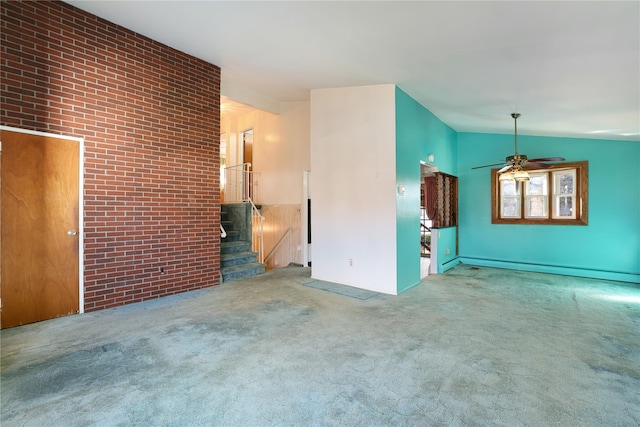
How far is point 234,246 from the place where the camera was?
6.05m

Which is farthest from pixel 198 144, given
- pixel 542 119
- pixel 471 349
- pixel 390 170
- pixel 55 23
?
pixel 542 119

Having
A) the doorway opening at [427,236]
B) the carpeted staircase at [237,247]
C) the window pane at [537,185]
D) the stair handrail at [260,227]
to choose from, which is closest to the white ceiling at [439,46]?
the doorway opening at [427,236]

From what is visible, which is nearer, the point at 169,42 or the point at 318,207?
the point at 169,42

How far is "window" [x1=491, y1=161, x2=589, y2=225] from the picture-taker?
6.34 meters

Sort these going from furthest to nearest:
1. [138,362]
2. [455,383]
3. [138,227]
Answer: [138,227]
[138,362]
[455,383]

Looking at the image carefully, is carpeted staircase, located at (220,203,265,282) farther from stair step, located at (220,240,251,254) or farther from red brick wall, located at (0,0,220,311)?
red brick wall, located at (0,0,220,311)

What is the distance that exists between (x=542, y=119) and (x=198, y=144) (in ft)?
19.4

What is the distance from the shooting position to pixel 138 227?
13.6 ft

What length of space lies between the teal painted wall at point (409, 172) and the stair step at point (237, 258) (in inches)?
115

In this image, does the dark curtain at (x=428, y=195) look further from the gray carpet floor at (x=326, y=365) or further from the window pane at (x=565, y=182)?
the gray carpet floor at (x=326, y=365)

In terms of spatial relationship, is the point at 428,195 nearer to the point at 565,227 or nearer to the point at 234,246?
the point at 565,227

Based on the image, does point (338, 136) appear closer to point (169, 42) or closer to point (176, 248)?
point (169, 42)

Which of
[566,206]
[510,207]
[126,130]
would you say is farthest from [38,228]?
[566,206]

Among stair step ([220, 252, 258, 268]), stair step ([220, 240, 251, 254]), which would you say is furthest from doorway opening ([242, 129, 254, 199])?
stair step ([220, 252, 258, 268])
